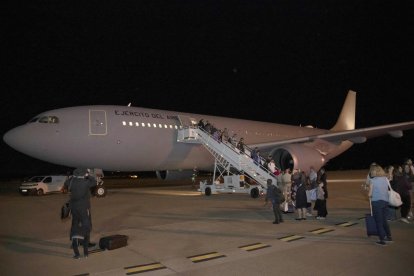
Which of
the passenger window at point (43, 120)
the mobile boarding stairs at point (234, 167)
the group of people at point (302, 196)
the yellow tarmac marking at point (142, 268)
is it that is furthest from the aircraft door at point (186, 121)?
the yellow tarmac marking at point (142, 268)

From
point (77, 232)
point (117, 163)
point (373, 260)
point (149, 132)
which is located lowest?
point (373, 260)

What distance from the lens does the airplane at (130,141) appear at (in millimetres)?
15523

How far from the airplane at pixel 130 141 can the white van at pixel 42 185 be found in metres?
5.50

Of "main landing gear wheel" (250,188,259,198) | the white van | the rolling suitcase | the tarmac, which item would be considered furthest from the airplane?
the rolling suitcase

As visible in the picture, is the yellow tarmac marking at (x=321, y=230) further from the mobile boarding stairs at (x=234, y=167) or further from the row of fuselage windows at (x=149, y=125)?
the row of fuselage windows at (x=149, y=125)

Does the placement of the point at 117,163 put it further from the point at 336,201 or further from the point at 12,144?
the point at 336,201

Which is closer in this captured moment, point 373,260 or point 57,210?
point 373,260

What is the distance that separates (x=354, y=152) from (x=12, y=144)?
70703 mm

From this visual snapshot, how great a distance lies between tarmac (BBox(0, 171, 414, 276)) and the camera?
231 inches

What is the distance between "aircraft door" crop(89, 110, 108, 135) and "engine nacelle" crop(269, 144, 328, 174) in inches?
364

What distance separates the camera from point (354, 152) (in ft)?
247

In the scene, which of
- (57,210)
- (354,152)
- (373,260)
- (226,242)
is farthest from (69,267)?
(354,152)

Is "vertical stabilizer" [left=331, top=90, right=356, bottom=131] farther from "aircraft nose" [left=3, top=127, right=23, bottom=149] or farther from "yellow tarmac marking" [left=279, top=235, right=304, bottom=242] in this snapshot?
"yellow tarmac marking" [left=279, top=235, right=304, bottom=242]

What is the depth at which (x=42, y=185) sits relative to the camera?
21016 millimetres
